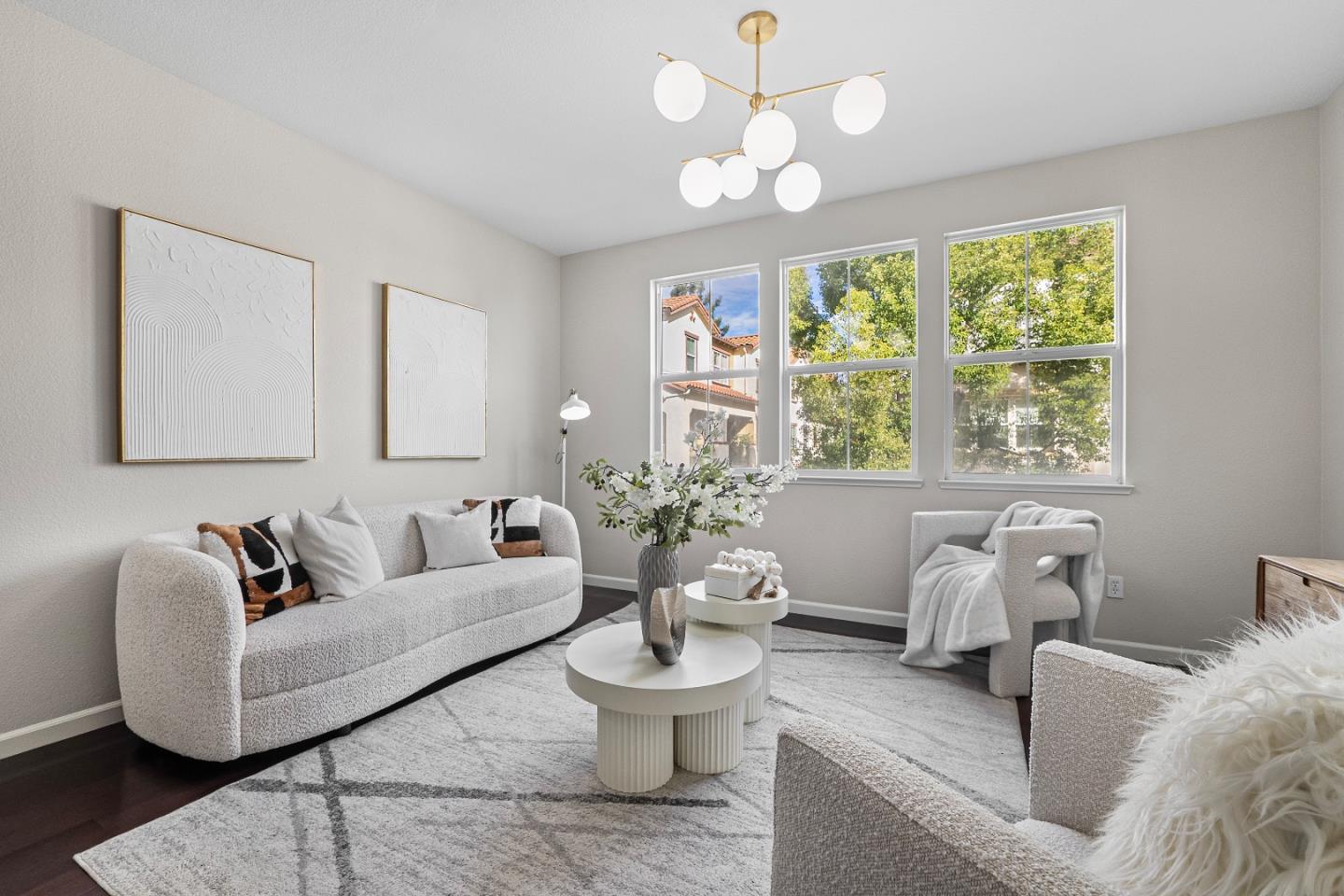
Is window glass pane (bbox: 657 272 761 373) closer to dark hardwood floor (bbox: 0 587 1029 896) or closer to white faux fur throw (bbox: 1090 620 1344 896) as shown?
dark hardwood floor (bbox: 0 587 1029 896)

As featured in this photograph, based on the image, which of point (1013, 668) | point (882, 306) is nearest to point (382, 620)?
point (1013, 668)

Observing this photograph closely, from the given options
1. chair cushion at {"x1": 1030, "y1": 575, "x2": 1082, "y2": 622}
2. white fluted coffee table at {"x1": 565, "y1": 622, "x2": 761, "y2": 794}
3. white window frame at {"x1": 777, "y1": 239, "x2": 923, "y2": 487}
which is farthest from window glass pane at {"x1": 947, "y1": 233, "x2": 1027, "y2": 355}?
white fluted coffee table at {"x1": 565, "y1": 622, "x2": 761, "y2": 794}

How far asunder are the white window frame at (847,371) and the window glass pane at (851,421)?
3 cm

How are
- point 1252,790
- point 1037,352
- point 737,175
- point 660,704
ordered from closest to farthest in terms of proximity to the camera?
point 1252,790 → point 660,704 → point 737,175 → point 1037,352

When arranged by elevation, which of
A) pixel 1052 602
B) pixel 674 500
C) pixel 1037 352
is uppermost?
pixel 1037 352

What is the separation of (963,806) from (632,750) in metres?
1.40

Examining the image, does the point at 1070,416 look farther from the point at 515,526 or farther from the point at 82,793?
the point at 82,793

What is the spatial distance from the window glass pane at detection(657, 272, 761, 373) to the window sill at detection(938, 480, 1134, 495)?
5.26ft

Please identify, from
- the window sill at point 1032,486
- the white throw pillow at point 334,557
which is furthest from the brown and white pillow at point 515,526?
the window sill at point 1032,486

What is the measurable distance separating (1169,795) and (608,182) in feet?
12.1

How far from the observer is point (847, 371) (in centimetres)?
397

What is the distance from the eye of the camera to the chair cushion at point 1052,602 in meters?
2.66

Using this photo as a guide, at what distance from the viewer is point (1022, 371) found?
3.47 meters

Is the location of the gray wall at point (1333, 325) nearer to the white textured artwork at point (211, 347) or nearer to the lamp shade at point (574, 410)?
the lamp shade at point (574, 410)
